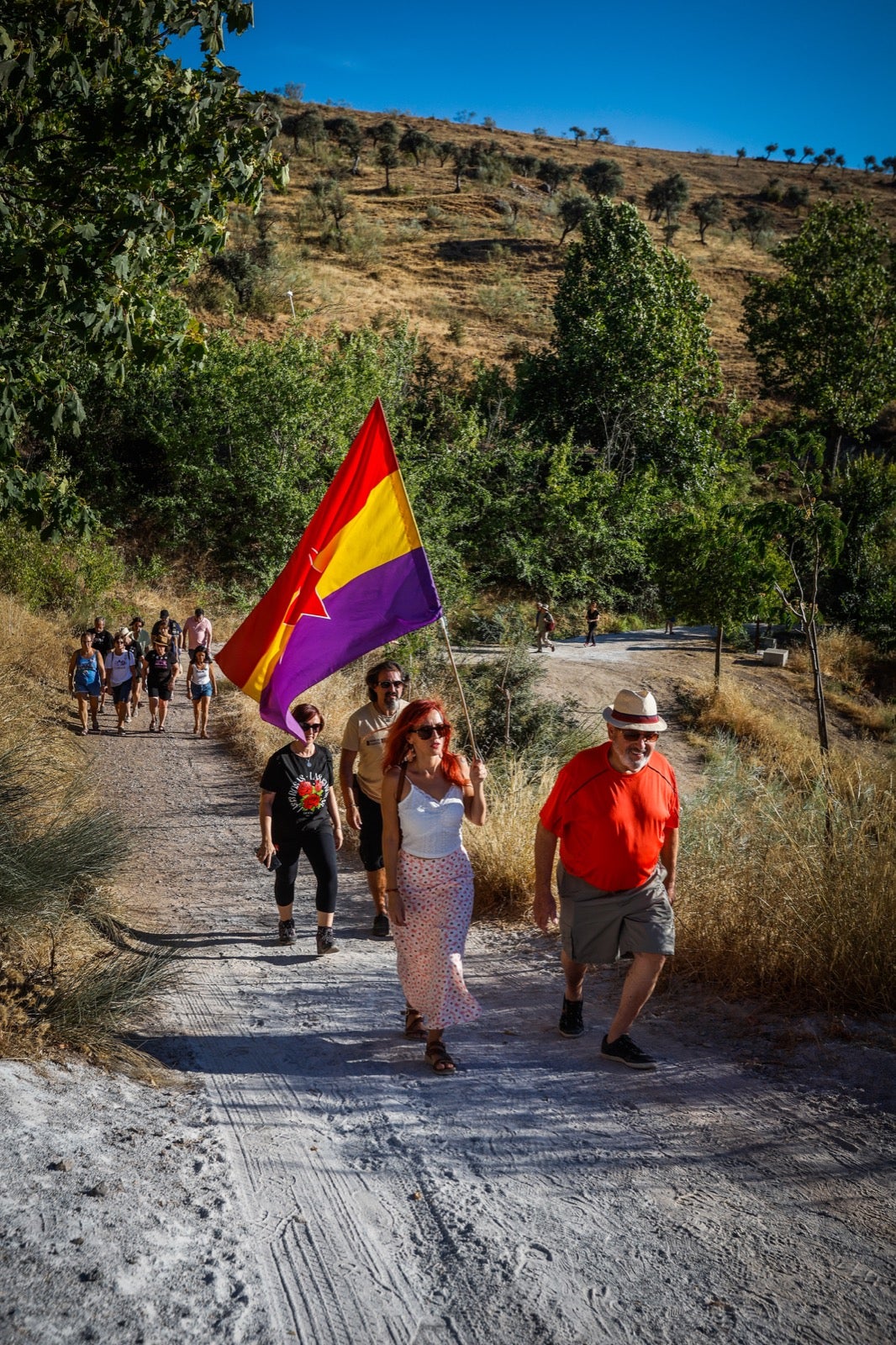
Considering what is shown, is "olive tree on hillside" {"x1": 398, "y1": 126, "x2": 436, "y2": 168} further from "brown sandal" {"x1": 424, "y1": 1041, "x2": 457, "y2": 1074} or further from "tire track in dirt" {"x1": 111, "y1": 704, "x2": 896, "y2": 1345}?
"brown sandal" {"x1": 424, "y1": 1041, "x2": 457, "y2": 1074}

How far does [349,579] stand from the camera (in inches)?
226

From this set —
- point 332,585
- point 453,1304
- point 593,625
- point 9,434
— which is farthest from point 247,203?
point 593,625

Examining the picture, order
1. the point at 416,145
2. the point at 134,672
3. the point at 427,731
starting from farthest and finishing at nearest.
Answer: the point at 416,145 < the point at 134,672 < the point at 427,731

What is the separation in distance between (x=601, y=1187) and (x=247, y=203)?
6281mm

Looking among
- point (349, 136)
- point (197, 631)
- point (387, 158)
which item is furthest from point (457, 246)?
point (197, 631)

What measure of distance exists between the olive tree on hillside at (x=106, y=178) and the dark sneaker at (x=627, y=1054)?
4.58 metres

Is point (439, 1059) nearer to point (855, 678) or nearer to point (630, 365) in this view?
point (855, 678)

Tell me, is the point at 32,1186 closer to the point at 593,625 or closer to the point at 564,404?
the point at 593,625

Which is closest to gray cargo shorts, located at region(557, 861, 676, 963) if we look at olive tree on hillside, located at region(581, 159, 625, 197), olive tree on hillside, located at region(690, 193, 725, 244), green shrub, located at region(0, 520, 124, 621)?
green shrub, located at region(0, 520, 124, 621)

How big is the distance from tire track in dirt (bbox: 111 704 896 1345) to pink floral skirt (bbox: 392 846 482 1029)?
31 cm

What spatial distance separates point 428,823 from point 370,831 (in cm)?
213

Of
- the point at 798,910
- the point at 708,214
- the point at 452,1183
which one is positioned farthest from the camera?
the point at 708,214

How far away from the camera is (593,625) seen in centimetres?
2736

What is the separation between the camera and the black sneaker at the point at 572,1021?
4926 millimetres
